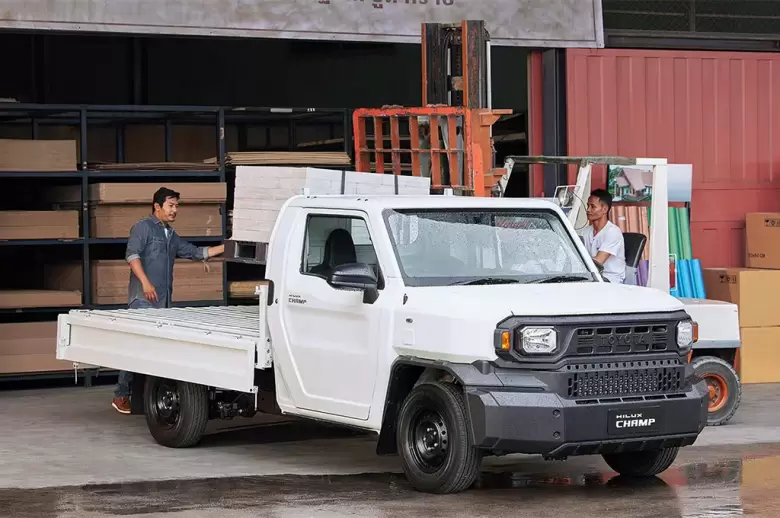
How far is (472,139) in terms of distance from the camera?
11.7m

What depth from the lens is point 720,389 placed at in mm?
12320

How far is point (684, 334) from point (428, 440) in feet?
5.65

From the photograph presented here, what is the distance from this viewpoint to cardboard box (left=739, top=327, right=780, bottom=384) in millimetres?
14930

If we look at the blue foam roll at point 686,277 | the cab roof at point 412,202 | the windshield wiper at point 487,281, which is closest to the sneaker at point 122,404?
the cab roof at point 412,202

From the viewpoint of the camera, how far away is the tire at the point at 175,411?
35.9 ft

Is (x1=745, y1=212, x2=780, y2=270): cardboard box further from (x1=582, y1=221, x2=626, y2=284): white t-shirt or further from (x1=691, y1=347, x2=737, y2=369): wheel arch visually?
(x1=582, y1=221, x2=626, y2=284): white t-shirt

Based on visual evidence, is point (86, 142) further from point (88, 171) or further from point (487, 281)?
point (487, 281)

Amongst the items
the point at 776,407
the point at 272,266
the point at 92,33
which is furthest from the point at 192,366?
the point at 776,407

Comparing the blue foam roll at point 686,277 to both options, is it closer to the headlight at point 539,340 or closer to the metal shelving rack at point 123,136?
the metal shelving rack at point 123,136

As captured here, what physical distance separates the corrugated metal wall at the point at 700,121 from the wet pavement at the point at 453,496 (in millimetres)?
6670

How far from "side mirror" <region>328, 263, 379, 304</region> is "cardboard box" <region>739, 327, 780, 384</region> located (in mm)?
6801

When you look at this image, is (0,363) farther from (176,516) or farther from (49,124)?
(176,516)

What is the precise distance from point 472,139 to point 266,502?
3993 millimetres

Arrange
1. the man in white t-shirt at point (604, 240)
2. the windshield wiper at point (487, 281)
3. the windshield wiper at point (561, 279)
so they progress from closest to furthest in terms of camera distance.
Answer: the windshield wiper at point (487, 281) → the windshield wiper at point (561, 279) → the man in white t-shirt at point (604, 240)
